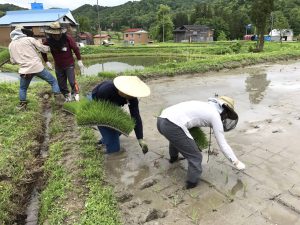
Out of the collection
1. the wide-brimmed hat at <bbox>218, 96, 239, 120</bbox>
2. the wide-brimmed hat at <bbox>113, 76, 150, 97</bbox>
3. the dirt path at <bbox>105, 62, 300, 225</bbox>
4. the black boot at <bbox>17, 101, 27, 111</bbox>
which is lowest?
the dirt path at <bbox>105, 62, 300, 225</bbox>

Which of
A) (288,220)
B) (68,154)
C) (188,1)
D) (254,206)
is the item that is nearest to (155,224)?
(254,206)

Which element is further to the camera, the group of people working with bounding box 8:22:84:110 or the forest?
the forest

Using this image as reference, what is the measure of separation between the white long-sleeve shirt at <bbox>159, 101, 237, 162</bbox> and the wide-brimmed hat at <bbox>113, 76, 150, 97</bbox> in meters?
0.41

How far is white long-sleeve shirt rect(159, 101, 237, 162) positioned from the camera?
317 cm

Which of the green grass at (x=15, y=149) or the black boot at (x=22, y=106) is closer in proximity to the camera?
the green grass at (x=15, y=149)

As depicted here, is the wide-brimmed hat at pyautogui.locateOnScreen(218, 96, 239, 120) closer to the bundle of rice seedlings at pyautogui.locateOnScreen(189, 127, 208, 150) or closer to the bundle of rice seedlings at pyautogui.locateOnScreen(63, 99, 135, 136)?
the bundle of rice seedlings at pyautogui.locateOnScreen(189, 127, 208, 150)

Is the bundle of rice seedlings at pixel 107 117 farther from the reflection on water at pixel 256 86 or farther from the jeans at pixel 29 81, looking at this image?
the reflection on water at pixel 256 86

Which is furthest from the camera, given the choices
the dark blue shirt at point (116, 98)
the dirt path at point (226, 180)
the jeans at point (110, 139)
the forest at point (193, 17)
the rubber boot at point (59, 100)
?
the forest at point (193, 17)

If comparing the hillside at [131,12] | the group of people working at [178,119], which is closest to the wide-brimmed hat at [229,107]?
the group of people working at [178,119]

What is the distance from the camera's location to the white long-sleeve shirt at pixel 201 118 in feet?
10.4

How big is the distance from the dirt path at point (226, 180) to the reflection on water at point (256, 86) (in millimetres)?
1095

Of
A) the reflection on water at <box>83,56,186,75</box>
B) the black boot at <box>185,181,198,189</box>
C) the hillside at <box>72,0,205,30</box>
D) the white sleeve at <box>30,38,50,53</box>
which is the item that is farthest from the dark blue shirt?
the hillside at <box>72,0,205,30</box>

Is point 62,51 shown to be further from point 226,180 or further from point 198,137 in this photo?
point 226,180

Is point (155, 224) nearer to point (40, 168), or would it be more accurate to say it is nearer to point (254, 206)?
point (254, 206)
